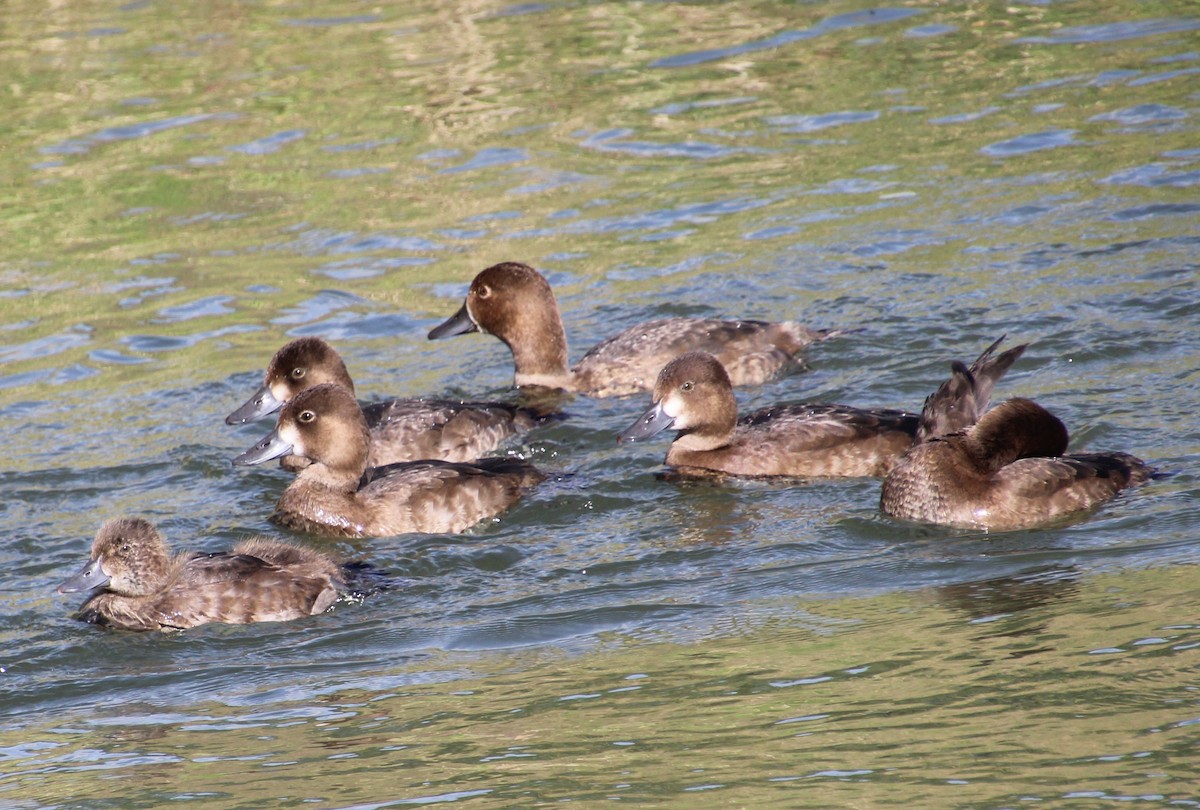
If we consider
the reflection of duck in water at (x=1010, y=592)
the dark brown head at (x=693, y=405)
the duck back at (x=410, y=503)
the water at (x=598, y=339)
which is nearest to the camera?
the water at (x=598, y=339)

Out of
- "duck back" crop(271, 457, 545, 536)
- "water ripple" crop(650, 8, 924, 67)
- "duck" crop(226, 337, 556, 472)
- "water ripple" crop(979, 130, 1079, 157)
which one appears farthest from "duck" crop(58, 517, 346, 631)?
"water ripple" crop(650, 8, 924, 67)

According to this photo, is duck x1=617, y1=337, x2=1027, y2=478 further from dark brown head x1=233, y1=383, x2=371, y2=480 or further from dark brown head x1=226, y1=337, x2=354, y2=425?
dark brown head x1=226, y1=337, x2=354, y2=425

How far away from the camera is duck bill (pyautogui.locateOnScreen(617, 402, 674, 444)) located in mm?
9312

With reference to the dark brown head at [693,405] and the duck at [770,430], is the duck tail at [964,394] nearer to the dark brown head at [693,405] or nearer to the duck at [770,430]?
the duck at [770,430]

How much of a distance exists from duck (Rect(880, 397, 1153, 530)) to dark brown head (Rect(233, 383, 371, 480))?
2838 mm

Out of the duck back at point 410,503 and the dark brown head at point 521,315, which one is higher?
the dark brown head at point 521,315

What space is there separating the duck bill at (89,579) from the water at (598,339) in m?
0.23

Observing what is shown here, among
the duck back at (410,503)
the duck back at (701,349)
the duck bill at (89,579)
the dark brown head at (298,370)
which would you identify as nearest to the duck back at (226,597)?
the duck bill at (89,579)

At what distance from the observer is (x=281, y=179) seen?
15594 millimetres

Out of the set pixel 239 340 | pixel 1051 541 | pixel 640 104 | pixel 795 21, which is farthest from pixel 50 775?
pixel 795 21

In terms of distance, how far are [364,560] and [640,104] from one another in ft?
30.0

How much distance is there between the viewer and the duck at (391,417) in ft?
32.3

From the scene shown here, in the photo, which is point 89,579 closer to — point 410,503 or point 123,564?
point 123,564

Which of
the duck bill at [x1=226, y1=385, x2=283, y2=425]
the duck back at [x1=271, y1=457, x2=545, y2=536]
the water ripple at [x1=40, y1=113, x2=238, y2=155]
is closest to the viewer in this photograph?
the duck back at [x1=271, y1=457, x2=545, y2=536]
